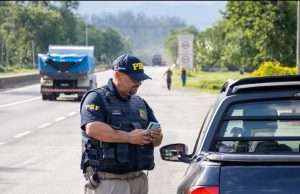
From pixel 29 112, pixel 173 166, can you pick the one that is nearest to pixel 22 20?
pixel 29 112

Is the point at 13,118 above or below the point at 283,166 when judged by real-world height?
below

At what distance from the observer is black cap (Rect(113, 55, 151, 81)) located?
18.4 ft

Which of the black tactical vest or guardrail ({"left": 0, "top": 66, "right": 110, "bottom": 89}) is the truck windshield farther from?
guardrail ({"left": 0, "top": 66, "right": 110, "bottom": 89})

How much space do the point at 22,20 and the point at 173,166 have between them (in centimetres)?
9342

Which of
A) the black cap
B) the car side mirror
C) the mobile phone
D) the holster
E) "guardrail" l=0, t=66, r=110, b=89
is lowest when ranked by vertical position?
"guardrail" l=0, t=66, r=110, b=89

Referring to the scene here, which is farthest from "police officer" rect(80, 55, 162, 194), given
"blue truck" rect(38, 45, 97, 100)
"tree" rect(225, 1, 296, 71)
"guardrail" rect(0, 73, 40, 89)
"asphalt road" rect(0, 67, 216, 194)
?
"tree" rect(225, 1, 296, 71)

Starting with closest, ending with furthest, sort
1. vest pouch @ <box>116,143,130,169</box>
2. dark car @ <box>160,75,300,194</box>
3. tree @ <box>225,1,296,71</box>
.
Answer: dark car @ <box>160,75,300,194</box>
vest pouch @ <box>116,143,130,169</box>
tree @ <box>225,1,296,71</box>

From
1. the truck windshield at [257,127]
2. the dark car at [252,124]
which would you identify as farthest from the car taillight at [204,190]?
the truck windshield at [257,127]

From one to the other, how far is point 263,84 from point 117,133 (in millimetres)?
995

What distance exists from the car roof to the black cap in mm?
582

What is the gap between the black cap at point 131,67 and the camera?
5.61m

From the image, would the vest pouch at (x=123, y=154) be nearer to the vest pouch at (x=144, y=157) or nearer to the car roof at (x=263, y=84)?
the vest pouch at (x=144, y=157)

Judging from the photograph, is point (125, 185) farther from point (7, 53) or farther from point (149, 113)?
point (7, 53)

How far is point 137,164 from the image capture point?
5.61 m
